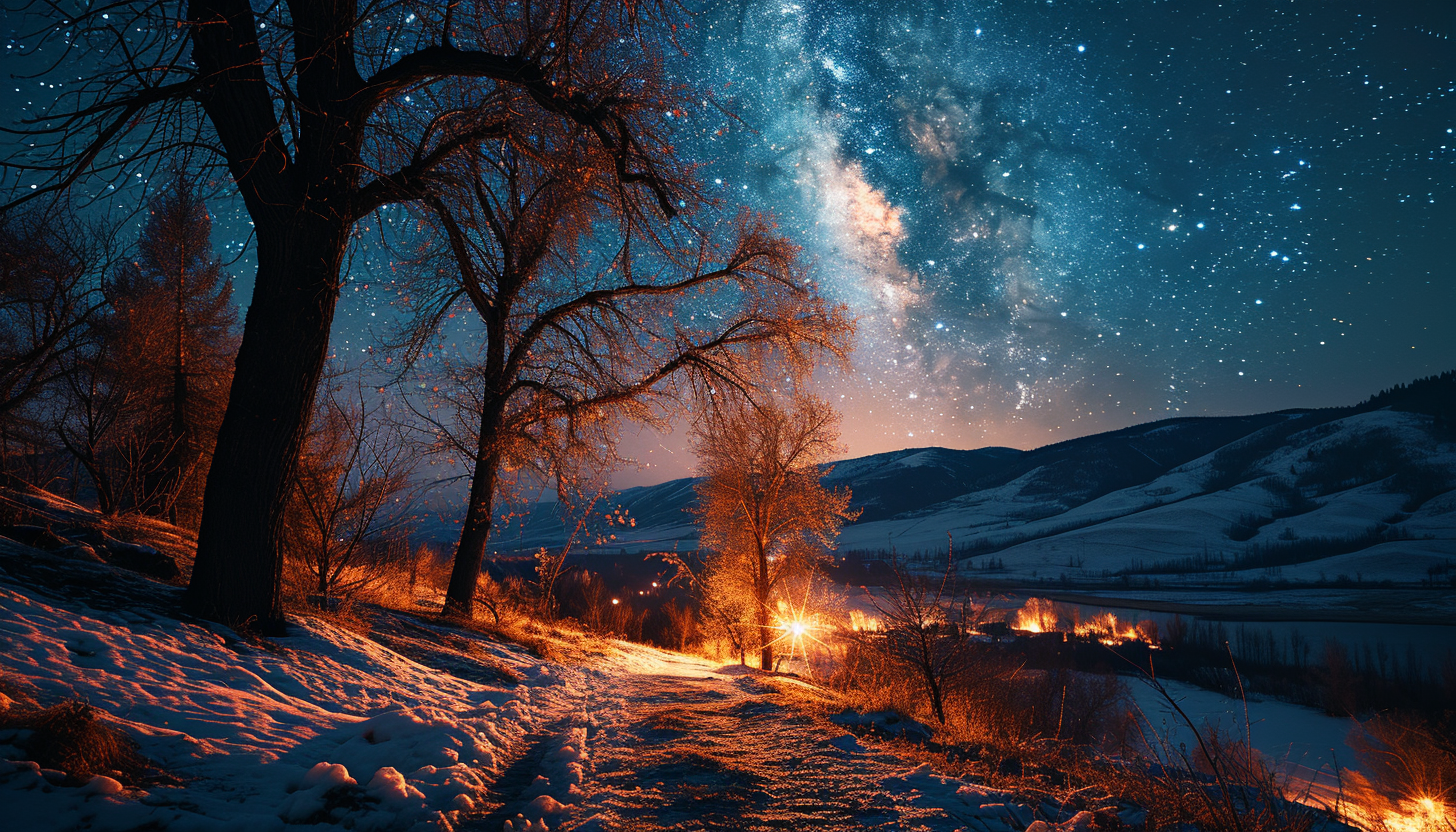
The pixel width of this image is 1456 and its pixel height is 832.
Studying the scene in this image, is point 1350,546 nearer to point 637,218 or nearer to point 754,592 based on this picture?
point 754,592

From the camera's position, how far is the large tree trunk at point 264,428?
4.34 metres

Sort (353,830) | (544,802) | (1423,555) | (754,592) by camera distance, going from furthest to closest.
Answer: (1423,555)
(754,592)
(544,802)
(353,830)

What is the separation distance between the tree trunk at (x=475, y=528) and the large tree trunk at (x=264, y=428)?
5804 mm

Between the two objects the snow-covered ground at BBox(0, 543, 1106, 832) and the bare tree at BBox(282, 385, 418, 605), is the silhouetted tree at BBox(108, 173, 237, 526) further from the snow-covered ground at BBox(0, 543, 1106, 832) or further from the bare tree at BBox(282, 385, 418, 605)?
the snow-covered ground at BBox(0, 543, 1106, 832)

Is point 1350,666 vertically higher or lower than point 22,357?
lower

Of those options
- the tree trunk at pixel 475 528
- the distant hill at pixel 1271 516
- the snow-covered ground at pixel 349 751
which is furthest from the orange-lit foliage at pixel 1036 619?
the snow-covered ground at pixel 349 751

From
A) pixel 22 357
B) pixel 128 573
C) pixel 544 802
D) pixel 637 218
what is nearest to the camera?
pixel 544 802

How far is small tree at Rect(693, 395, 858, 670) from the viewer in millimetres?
19469

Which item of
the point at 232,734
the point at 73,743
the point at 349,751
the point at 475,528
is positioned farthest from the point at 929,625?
the point at 475,528

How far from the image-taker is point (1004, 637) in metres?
55.9

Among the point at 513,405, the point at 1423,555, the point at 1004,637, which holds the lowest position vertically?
the point at 1004,637

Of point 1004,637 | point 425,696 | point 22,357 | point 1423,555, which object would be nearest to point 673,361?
point 425,696

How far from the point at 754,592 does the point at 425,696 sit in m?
17.4

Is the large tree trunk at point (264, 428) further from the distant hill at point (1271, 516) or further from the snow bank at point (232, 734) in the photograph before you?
the distant hill at point (1271, 516)
